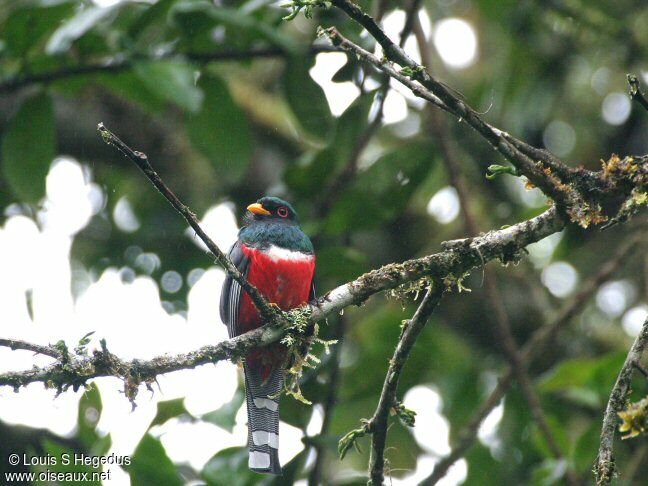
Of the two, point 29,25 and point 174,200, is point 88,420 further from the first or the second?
point 174,200

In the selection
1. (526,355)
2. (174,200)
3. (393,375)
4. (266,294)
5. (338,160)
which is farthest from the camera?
(338,160)

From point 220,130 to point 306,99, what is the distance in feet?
1.82

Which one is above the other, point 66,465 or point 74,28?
point 74,28

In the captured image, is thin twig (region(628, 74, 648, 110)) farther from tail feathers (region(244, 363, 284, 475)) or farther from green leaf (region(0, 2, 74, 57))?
green leaf (region(0, 2, 74, 57))

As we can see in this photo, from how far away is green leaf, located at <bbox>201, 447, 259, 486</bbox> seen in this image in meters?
4.34

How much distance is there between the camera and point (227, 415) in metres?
4.56

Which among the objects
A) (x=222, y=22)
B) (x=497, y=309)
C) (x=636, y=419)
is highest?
(x=222, y=22)

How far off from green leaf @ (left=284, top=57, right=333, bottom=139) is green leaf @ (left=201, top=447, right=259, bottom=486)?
1.95 m

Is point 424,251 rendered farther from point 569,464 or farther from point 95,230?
point 95,230

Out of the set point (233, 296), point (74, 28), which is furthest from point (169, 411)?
point (74, 28)

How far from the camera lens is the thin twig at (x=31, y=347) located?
2506 mm

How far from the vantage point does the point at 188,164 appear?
6.42 m

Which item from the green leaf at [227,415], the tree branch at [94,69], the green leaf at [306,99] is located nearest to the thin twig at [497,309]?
the green leaf at [306,99]

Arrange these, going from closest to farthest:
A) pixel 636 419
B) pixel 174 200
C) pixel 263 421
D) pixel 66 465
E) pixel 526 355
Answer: pixel 636 419 < pixel 174 200 < pixel 66 465 < pixel 263 421 < pixel 526 355
